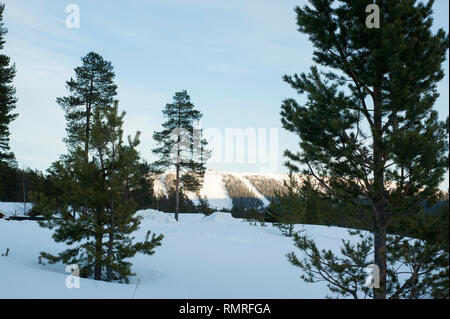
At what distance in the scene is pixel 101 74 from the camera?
22484 mm

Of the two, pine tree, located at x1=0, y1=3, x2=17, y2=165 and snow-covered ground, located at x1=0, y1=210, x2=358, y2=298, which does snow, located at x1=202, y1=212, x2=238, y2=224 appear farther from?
pine tree, located at x1=0, y1=3, x2=17, y2=165

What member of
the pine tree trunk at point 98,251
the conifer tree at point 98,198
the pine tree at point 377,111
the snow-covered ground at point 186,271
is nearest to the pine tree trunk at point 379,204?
the pine tree at point 377,111

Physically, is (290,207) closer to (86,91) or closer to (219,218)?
(219,218)

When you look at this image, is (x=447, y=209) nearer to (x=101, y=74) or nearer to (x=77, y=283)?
(x=77, y=283)

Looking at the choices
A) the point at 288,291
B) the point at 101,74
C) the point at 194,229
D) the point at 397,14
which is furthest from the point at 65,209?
the point at 101,74

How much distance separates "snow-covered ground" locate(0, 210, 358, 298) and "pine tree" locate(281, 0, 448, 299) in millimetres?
4611

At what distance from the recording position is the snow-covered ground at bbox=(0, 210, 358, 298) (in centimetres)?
729

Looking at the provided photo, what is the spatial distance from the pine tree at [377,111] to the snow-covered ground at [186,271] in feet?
15.1

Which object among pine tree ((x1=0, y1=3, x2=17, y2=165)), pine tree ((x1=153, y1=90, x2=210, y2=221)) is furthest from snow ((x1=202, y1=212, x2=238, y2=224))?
pine tree ((x1=0, y1=3, x2=17, y2=165))

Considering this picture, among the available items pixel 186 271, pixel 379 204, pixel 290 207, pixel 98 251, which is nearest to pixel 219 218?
pixel 290 207

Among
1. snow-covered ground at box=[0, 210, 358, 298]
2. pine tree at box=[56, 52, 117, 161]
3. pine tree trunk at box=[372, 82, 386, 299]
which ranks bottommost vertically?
snow-covered ground at box=[0, 210, 358, 298]

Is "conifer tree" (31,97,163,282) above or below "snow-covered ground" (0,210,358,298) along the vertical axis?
above

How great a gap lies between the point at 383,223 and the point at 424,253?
94 cm

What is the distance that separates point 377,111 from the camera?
645 centimetres
